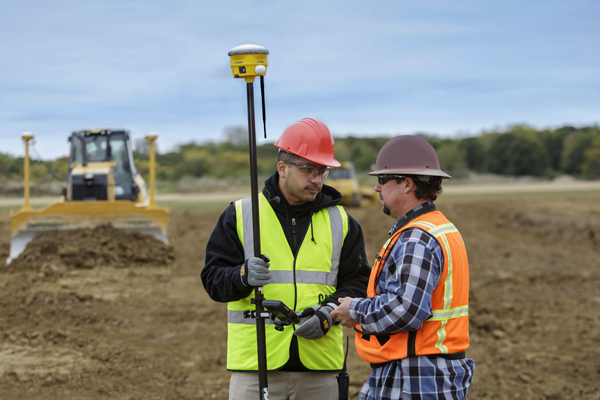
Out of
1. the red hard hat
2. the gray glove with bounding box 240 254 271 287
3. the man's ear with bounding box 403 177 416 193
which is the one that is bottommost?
the gray glove with bounding box 240 254 271 287

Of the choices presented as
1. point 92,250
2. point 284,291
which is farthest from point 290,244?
point 92,250

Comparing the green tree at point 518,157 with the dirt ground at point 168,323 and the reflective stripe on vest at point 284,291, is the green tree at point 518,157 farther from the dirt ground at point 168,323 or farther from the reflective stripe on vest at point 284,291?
the reflective stripe on vest at point 284,291

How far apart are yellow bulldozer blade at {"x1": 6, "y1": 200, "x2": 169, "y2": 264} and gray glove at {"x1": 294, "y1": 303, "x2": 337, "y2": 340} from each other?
8803 millimetres

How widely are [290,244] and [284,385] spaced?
716 mm

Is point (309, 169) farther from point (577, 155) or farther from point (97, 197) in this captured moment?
point (577, 155)

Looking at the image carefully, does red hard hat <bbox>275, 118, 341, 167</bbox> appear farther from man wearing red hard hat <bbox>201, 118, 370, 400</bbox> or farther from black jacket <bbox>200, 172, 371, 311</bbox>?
black jacket <bbox>200, 172, 371, 311</bbox>

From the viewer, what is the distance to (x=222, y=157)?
51156 millimetres

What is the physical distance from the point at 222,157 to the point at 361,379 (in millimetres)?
46569

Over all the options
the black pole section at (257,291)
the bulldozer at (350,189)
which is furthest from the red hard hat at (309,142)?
the bulldozer at (350,189)

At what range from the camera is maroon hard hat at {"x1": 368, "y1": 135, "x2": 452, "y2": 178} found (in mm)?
2453

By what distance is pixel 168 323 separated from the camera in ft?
24.3

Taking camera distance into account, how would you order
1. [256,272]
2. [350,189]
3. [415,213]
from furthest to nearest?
1. [350,189]
2. [256,272]
3. [415,213]

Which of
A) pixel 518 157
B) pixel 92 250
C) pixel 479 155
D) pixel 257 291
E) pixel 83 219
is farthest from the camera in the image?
pixel 479 155

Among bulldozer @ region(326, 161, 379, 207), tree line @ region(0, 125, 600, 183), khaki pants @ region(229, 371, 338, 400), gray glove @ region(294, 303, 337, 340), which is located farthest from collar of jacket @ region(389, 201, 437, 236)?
tree line @ region(0, 125, 600, 183)
